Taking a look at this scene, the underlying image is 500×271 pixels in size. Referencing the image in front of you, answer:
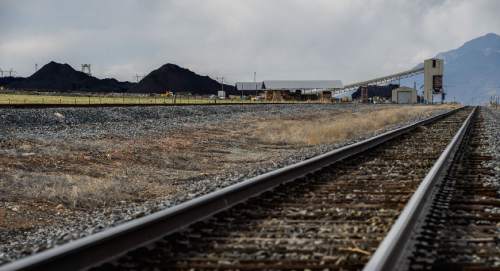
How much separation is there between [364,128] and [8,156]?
17900mm

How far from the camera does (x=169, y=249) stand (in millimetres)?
4863

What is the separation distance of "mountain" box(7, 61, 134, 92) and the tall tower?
265 feet

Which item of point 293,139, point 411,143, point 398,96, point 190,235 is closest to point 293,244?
point 190,235

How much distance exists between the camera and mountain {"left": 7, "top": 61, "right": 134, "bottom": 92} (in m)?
175

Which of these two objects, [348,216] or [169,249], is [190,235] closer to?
[169,249]

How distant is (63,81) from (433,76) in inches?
4013

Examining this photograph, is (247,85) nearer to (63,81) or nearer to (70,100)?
(63,81)

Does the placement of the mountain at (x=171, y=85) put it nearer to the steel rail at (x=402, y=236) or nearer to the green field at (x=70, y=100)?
the green field at (x=70, y=100)

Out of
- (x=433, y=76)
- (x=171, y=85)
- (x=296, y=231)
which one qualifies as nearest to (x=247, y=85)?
(x=171, y=85)

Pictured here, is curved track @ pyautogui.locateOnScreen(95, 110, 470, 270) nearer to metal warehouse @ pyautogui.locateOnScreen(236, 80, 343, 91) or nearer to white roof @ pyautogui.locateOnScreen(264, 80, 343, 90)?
metal warehouse @ pyautogui.locateOnScreen(236, 80, 343, 91)

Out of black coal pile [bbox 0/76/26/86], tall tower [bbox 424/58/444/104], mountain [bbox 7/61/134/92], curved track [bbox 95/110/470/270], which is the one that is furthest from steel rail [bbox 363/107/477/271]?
black coal pile [bbox 0/76/26/86]

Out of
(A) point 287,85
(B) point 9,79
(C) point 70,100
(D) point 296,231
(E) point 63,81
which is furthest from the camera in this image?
(B) point 9,79

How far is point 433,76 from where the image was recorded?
163m

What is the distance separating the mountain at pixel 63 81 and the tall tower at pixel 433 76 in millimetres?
80870
